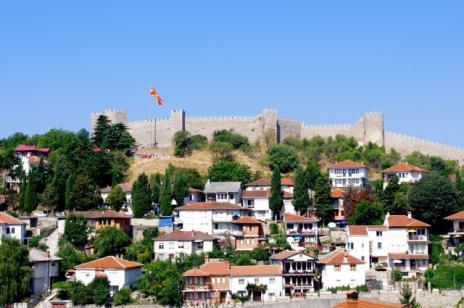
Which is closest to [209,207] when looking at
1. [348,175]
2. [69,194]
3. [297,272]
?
[69,194]

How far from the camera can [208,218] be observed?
5419 centimetres

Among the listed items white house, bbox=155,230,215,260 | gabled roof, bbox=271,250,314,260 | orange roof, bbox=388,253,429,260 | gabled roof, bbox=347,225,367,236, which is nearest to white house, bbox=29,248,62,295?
white house, bbox=155,230,215,260

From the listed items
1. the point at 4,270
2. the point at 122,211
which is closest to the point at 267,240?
the point at 122,211

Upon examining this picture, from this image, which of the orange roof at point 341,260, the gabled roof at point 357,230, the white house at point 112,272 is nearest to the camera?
the white house at point 112,272

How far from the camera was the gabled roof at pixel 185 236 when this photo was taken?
50.1 metres

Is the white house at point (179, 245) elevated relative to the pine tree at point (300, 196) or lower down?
lower down

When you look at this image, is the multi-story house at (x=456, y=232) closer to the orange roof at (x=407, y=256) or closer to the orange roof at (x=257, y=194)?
the orange roof at (x=407, y=256)

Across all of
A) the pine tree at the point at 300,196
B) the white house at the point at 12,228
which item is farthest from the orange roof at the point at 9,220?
the pine tree at the point at 300,196

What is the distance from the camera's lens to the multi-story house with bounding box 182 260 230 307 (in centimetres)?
4503

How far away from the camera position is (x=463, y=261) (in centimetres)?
4844

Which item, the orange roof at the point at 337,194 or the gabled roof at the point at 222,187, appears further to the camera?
the gabled roof at the point at 222,187

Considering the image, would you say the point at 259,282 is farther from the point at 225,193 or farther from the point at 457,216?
the point at 225,193

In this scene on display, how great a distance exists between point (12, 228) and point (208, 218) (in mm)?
12113

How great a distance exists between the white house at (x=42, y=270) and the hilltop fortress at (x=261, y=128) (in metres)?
34.2
